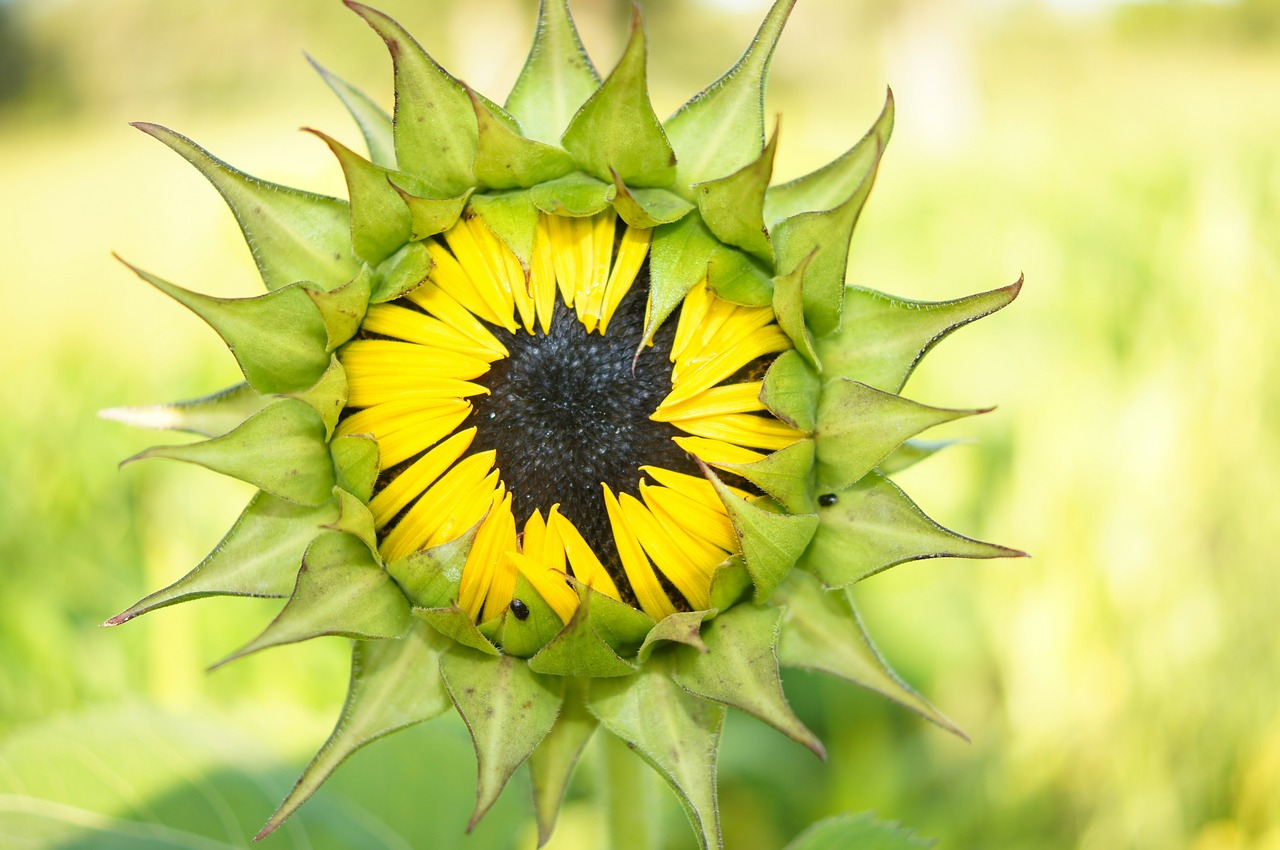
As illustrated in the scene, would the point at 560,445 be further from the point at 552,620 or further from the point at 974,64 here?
the point at 974,64

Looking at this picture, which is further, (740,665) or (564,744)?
(564,744)

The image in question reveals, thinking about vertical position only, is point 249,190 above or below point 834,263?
above

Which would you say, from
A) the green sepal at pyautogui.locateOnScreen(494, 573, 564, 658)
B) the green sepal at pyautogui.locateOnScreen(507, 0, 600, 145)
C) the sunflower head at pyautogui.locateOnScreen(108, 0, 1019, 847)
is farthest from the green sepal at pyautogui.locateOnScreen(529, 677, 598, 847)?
the green sepal at pyautogui.locateOnScreen(507, 0, 600, 145)

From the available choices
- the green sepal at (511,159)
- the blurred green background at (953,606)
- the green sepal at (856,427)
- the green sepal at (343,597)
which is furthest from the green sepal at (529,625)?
the blurred green background at (953,606)

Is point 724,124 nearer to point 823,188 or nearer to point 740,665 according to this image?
point 823,188

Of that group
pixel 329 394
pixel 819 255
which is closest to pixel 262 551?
pixel 329 394

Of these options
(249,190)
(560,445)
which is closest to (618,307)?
(560,445)

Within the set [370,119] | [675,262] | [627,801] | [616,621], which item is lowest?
[627,801]
